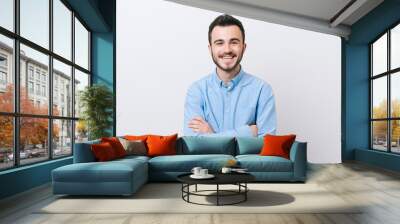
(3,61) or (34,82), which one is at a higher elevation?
(3,61)

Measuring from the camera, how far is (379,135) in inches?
351

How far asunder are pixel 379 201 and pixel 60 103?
5.23 metres

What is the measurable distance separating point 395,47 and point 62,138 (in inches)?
274

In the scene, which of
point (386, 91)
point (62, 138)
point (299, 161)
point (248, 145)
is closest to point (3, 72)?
point (62, 138)

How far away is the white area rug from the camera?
4.19m

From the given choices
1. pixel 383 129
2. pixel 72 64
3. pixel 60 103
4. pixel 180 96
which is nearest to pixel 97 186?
pixel 60 103

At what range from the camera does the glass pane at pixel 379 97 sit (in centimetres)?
868

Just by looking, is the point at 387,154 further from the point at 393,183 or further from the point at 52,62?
the point at 52,62

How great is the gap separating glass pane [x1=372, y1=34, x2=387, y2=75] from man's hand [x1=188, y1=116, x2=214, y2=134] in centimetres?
420

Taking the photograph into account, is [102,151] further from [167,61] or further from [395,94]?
[395,94]

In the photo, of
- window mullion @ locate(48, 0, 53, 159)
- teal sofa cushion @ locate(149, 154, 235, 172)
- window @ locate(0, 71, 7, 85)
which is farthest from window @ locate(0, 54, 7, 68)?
teal sofa cushion @ locate(149, 154, 235, 172)

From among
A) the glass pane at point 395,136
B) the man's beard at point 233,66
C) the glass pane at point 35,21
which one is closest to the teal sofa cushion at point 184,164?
the glass pane at point 35,21

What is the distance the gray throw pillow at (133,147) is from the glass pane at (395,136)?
5146 mm

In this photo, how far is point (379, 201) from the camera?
4711mm
